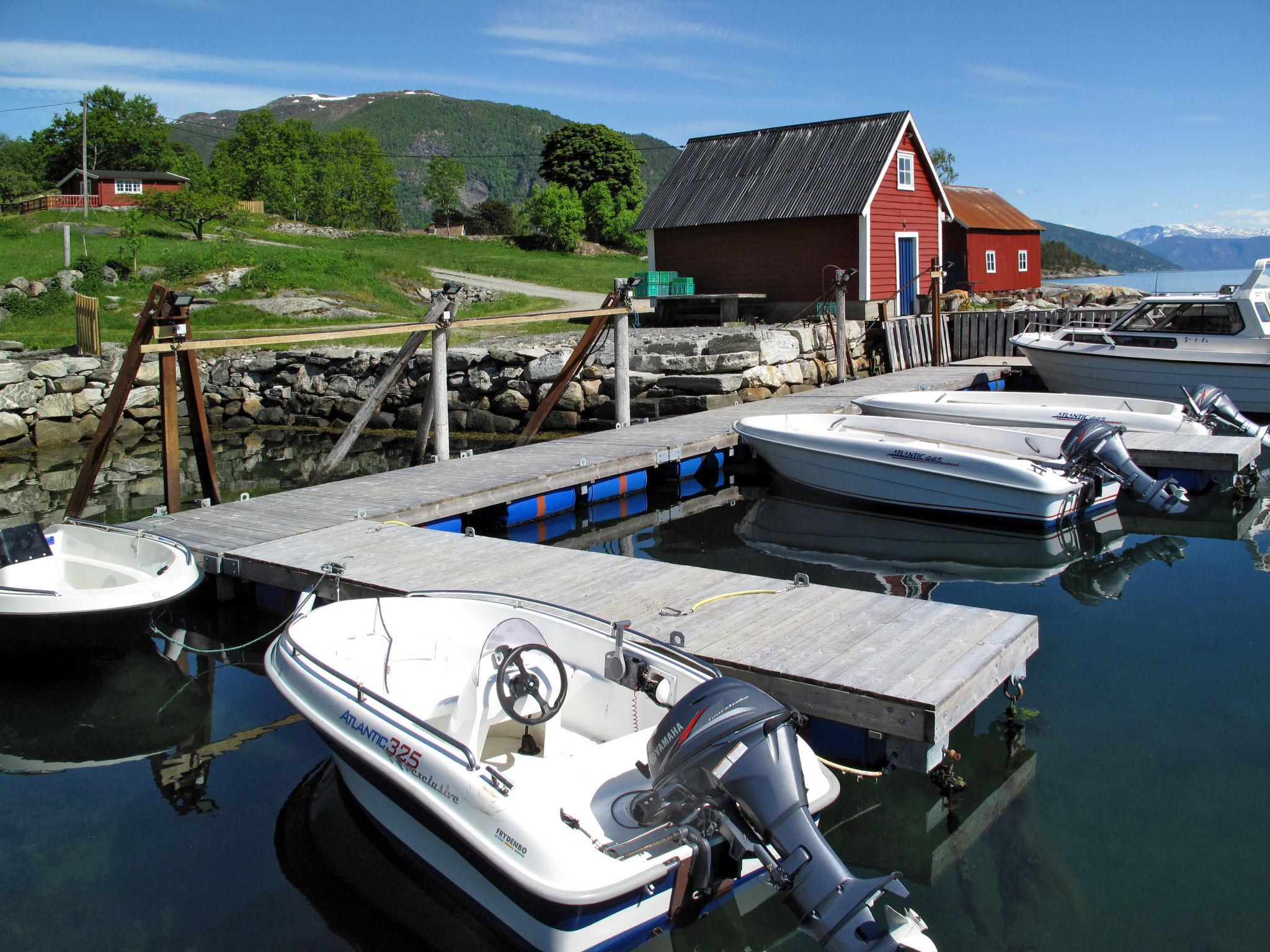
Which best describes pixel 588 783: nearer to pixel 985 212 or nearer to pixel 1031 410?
pixel 1031 410

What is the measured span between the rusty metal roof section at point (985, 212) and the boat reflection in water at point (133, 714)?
27.5 meters

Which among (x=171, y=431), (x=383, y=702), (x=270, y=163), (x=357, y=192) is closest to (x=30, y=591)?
(x=171, y=431)

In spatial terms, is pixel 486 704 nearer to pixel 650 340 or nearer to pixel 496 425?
pixel 496 425

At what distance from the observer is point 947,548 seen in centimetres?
974

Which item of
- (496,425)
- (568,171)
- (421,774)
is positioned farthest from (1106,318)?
(568,171)

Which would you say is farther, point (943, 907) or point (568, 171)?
point (568, 171)

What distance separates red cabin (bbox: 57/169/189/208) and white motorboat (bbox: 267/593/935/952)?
51387mm

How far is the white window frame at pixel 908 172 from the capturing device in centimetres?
2102

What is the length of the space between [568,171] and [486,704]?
182 feet

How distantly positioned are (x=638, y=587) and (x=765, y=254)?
15.9 m

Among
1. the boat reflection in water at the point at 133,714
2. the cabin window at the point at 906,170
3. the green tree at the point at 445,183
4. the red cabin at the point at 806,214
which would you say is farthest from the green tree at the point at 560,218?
the boat reflection in water at the point at 133,714

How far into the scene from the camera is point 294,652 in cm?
486

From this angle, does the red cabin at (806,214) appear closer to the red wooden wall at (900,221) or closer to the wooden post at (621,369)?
the red wooden wall at (900,221)

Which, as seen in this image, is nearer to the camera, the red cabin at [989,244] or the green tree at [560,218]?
the red cabin at [989,244]
